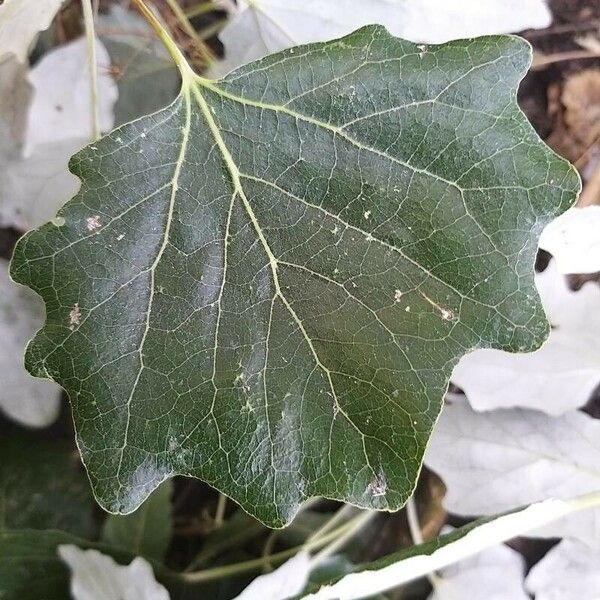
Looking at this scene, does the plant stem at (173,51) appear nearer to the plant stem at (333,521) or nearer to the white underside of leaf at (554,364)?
the white underside of leaf at (554,364)

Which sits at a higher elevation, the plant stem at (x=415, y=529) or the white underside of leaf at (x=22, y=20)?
the white underside of leaf at (x=22, y=20)

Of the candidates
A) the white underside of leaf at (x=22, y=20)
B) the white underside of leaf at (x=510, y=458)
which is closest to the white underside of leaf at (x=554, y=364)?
the white underside of leaf at (x=510, y=458)

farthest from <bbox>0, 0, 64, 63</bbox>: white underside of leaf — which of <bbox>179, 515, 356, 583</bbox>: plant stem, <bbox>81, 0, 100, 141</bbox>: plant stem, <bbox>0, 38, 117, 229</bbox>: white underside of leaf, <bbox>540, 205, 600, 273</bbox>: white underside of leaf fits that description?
<bbox>179, 515, 356, 583</bbox>: plant stem

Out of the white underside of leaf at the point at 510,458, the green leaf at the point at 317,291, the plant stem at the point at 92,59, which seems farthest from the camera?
the white underside of leaf at the point at 510,458

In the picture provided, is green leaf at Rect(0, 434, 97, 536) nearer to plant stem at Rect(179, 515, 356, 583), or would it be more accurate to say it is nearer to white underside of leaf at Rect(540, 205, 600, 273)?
plant stem at Rect(179, 515, 356, 583)

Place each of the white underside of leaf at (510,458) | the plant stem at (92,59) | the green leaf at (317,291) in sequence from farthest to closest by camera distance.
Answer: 1. the white underside of leaf at (510,458)
2. the plant stem at (92,59)
3. the green leaf at (317,291)

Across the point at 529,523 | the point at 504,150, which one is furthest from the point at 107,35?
the point at 529,523
